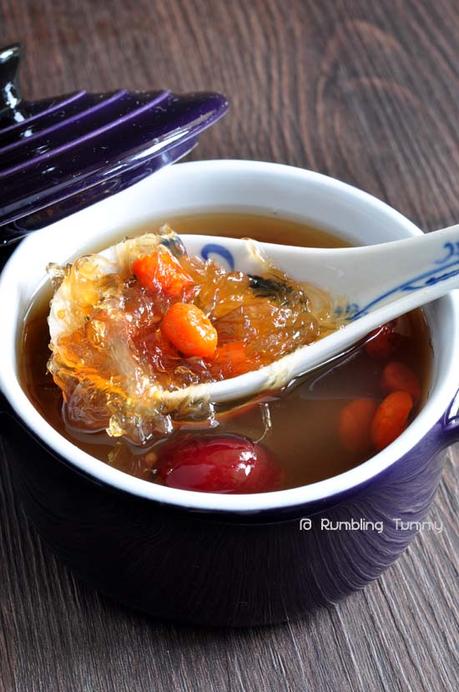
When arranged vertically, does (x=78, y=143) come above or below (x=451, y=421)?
above

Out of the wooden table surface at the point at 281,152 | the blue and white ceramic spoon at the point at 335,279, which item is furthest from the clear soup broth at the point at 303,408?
the wooden table surface at the point at 281,152

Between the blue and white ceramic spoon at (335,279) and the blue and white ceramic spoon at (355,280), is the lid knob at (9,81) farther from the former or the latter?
the blue and white ceramic spoon at (355,280)

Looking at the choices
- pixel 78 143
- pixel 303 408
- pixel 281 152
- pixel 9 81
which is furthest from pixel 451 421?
pixel 281 152

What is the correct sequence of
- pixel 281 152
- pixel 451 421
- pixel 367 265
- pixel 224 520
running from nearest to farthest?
pixel 224 520 → pixel 451 421 → pixel 367 265 → pixel 281 152

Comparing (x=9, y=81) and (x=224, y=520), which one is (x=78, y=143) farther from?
(x=224, y=520)

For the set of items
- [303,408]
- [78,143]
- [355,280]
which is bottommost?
[303,408]

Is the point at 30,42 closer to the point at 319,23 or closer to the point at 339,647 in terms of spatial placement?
the point at 319,23

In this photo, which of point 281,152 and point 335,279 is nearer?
point 335,279
